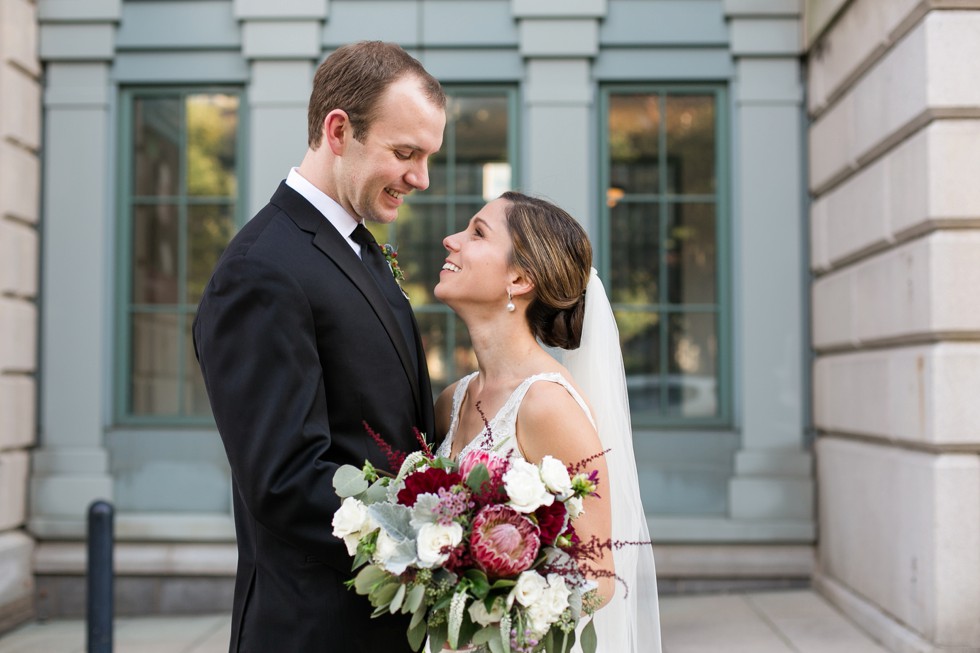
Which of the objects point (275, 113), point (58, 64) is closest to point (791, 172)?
point (275, 113)

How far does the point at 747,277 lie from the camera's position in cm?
718

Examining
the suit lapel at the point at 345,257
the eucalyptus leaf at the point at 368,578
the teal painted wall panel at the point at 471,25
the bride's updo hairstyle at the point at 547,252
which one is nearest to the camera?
the eucalyptus leaf at the point at 368,578

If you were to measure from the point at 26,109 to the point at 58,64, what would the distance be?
49 centimetres

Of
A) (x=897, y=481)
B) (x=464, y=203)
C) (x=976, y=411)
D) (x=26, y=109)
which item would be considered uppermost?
(x=26, y=109)

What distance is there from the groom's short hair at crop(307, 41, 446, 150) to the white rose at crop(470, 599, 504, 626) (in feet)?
4.08

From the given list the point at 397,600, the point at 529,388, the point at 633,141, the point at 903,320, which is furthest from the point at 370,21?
the point at 397,600

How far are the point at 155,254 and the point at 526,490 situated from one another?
6.21 metres

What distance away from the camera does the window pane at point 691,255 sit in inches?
293

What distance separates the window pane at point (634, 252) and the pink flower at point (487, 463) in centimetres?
539

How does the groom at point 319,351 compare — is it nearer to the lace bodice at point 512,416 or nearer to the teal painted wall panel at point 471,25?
the lace bodice at point 512,416

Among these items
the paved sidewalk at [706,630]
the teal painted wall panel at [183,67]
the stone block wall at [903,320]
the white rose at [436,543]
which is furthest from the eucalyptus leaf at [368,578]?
the teal painted wall panel at [183,67]

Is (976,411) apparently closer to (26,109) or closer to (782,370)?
(782,370)

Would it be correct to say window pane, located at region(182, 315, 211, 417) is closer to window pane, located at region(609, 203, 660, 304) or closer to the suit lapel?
window pane, located at region(609, 203, 660, 304)

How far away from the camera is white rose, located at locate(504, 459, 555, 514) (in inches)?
78.4
